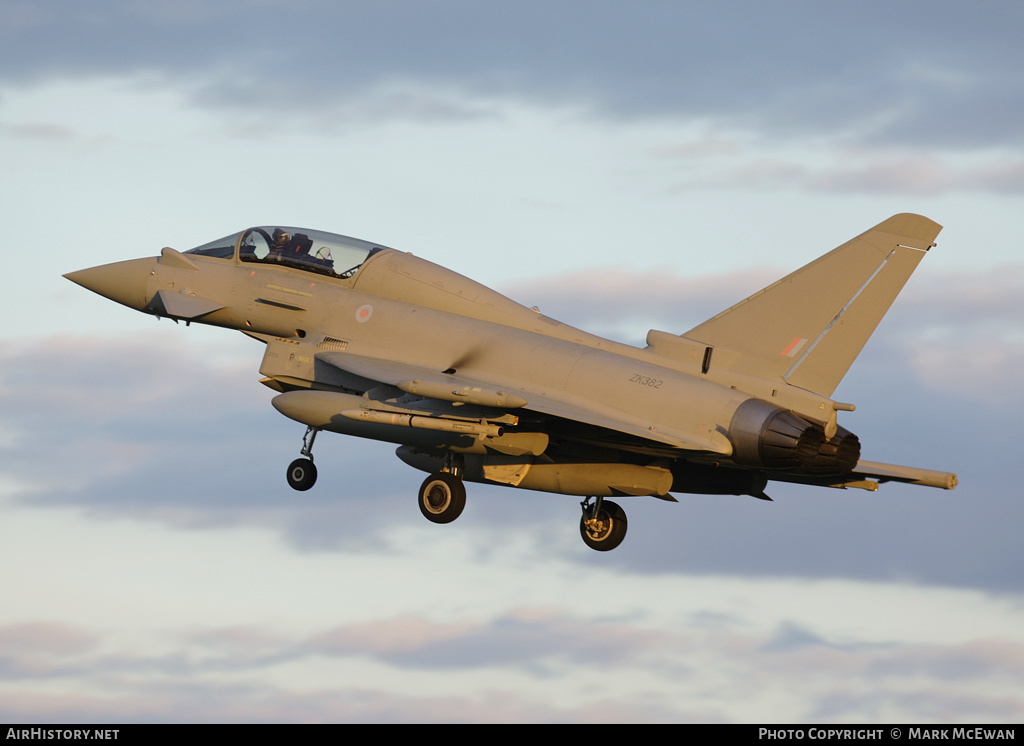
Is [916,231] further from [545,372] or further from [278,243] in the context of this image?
[278,243]

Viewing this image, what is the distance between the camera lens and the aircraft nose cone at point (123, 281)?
911 inches

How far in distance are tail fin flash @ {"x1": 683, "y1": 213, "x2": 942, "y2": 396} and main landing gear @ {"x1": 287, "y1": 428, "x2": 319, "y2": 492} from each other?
20.4 ft

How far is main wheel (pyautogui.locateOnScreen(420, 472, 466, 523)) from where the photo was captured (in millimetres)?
20672

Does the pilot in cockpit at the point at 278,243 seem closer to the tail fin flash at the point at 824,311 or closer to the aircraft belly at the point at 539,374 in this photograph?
the aircraft belly at the point at 539,374

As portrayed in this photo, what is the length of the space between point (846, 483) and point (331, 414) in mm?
7991

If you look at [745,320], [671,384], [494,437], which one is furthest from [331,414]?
[745,320]

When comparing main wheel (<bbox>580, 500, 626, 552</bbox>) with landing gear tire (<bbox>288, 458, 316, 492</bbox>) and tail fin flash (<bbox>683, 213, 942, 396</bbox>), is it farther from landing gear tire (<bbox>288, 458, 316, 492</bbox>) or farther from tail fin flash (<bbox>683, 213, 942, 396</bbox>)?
landing gear tire (<bbox>288, 458, 316, 492</bbox>)

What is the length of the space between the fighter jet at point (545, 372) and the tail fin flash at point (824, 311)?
22 mm

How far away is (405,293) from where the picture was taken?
21891mm

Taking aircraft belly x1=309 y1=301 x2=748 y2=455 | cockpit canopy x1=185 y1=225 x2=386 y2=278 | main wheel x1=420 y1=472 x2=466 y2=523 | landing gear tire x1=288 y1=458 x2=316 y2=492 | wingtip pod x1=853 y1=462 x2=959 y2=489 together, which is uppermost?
cockpit canopy x1=185 y1=225 x2=386 y2=278

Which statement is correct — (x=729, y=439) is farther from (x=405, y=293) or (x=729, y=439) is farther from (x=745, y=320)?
(x=405, y=293)

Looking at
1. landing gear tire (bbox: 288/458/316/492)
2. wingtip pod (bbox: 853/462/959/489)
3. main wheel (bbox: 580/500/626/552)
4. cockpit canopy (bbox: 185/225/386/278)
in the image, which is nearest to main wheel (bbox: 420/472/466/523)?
landing gear tire (bbox: 288/458/316/492)

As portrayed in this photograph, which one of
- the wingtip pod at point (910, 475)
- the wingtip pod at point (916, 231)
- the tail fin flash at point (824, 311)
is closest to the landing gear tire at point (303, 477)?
the tail fin flash at point (824, 311)

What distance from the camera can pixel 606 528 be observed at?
22.2 m
